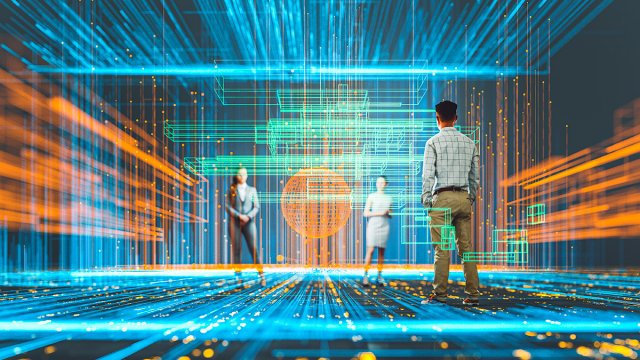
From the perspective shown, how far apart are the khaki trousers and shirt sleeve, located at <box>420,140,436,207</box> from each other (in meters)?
0.09

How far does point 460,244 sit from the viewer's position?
371 centimetres

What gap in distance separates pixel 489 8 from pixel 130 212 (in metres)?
5.28

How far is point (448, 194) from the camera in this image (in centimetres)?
364

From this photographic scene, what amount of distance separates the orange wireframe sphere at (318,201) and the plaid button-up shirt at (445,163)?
4163 millimetres

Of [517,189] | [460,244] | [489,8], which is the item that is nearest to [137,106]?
[489,8]

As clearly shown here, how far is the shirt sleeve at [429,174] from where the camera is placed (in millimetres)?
3598

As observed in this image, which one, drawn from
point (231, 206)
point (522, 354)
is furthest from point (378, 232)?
point (522, 354)

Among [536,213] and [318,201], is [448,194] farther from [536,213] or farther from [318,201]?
[536,213]

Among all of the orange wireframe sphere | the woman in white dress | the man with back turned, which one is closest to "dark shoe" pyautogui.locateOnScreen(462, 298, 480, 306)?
the man with back turned

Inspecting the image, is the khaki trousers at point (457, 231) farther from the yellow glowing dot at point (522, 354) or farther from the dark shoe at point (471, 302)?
the yellow glowing dot at point (522, 354)

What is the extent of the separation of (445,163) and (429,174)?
115mm

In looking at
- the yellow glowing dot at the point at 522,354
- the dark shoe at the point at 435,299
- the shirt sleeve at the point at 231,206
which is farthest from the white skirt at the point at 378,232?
the yellow glowing dot at the point at 522,354

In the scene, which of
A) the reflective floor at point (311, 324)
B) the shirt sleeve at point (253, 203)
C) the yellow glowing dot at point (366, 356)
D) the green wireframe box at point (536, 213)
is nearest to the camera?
the yellow glowing dot at point (366, 356)

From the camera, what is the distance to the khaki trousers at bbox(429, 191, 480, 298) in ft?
11.8
